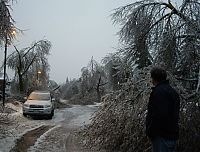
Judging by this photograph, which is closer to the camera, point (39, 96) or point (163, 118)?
point (163, 118)

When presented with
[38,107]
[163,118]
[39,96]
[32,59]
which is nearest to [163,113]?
[163,118]

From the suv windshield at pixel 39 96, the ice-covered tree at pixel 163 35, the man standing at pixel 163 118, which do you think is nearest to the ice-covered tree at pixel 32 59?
the suv windshield at pixel 39 96

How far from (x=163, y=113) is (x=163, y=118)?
71mm

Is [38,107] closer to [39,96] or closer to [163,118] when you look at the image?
[39,96]

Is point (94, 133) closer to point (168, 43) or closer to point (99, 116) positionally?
point (99, 116)

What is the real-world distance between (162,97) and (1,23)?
6.71 meters

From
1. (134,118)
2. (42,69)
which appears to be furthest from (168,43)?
(42,69)

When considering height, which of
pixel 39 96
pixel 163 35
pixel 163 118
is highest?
pixel 163 35

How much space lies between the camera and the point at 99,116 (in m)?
12.5

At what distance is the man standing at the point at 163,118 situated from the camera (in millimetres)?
5332

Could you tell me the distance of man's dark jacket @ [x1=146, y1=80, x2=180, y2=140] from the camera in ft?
17.5

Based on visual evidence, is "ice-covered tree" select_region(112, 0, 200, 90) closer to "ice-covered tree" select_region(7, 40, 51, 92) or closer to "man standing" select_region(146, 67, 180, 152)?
"man standing" select_region(146, 67, 180, 152)

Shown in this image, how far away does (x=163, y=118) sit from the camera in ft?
17.5

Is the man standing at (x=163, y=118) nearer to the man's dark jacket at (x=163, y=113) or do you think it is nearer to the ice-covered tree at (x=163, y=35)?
the man's dark jacket at (x=163, y=113)
